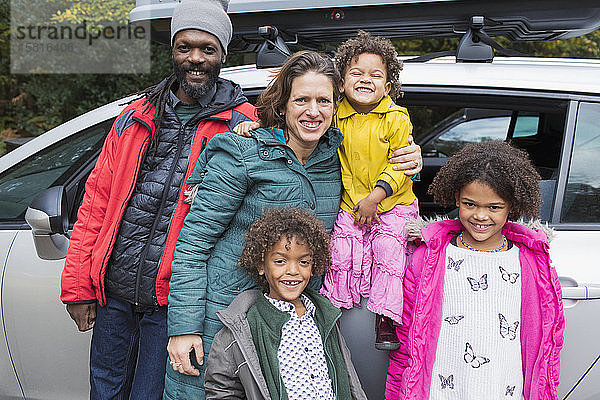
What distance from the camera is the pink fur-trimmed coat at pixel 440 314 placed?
1.96 meters

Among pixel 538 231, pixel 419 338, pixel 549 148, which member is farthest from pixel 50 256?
pixel 549 148

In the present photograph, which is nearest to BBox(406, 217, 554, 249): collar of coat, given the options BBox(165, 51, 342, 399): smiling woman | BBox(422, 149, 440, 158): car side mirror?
BBox(165, 51, 342, 399): smiling woman

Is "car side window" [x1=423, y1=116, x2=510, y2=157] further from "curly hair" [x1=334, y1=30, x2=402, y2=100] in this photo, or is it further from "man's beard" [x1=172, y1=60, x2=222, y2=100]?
"man's beard" [x1=172, y1=60, x2=222, y2=100]

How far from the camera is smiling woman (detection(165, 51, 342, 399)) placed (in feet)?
6.40

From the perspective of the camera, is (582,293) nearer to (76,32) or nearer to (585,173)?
(585,173)

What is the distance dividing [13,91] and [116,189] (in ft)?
23.9

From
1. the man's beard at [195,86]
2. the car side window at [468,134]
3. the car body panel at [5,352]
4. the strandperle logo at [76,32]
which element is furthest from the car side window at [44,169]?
the strandperle logo at [76,32]

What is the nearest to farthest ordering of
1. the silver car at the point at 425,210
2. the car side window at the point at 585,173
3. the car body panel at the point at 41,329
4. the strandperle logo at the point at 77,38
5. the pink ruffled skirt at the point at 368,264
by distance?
the pink ruffled skirt at the point at 368,264
the silver car at the point at 425,210
the car side window at the point at 585,173
the car body panel at the point at 41,329
the strandperle logo at the point at 77,38

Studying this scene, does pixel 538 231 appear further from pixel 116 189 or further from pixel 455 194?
pixel 116 189

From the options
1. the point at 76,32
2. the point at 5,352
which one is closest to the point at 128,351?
the point at 5,352

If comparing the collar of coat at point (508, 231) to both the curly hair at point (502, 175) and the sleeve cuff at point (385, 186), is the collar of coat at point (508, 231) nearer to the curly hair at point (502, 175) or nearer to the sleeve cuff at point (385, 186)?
the curly hair at point (502, 175)

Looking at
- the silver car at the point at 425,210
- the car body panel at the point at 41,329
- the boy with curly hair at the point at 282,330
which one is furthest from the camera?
the car body panel at the point at 41,329

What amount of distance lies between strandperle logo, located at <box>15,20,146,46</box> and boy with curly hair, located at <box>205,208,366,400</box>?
20.0 ft

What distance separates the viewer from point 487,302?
2.03 meters
